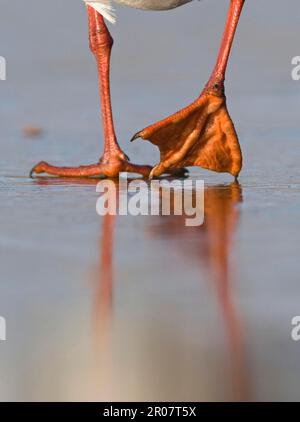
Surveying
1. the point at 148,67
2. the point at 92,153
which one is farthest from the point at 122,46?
the point at 92,153

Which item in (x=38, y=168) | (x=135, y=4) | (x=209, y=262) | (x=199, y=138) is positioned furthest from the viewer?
(x=38, y=168)

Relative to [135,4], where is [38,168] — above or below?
below

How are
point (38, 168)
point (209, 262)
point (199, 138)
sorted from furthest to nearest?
point (38, 168), point (199, 138), point (209, 262)

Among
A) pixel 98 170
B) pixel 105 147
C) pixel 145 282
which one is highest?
pixel 105 147

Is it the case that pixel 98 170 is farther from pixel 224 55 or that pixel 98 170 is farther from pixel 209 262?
pixel 209 262

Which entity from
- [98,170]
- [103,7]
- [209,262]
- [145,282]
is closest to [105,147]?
[98,170]

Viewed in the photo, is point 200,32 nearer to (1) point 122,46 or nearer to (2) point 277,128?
(1) point 122,46

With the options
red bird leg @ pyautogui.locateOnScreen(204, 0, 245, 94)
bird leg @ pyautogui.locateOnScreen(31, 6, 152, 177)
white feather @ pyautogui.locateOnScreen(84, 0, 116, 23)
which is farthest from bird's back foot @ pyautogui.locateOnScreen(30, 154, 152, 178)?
white feather @ pyautogui.locateOnScreen(84, 0, 116, 23)

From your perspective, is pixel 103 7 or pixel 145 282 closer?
pixel 145 282
